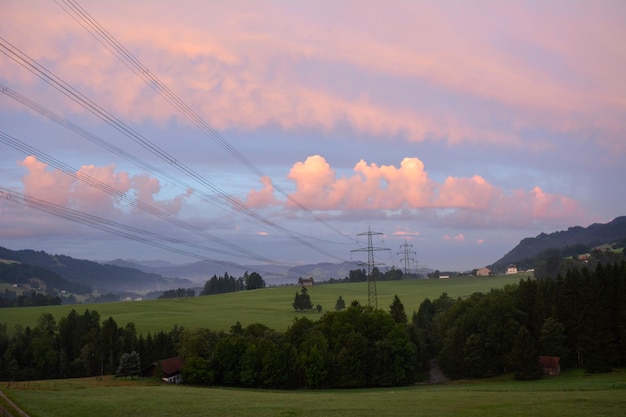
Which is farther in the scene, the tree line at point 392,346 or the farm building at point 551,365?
the tree line at point 392,346

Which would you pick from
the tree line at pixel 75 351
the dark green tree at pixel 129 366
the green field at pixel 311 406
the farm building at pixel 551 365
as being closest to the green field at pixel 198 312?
the tree line at pixel 75 351

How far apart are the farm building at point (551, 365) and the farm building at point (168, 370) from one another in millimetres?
53285

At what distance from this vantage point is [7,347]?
10462cm

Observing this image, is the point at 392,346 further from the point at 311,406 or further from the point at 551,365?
the point at 311,406

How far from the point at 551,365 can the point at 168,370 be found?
56693mm

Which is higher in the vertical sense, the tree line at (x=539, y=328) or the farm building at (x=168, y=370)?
the tree line at (x=539, y=328)

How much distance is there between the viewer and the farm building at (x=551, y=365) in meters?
80.7

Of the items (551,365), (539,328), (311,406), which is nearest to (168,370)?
(311,406)

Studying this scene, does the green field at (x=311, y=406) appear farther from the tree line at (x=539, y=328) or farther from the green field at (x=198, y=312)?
the green field at (x=198, y=312)

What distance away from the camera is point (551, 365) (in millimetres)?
81438

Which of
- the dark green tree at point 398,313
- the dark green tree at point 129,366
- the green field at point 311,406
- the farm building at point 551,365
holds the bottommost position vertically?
the farm building at point 551,365

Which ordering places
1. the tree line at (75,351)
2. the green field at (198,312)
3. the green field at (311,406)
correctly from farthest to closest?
the green field at (198,312)
the tree line at (75,351)
the green field at (311,406)

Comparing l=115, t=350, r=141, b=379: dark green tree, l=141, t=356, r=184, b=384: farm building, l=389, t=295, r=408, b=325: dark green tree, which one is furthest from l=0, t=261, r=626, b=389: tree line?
l=115, t=350, r=141, b=379: dark green tree

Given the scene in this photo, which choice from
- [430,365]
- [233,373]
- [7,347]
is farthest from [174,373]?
[430,365]
